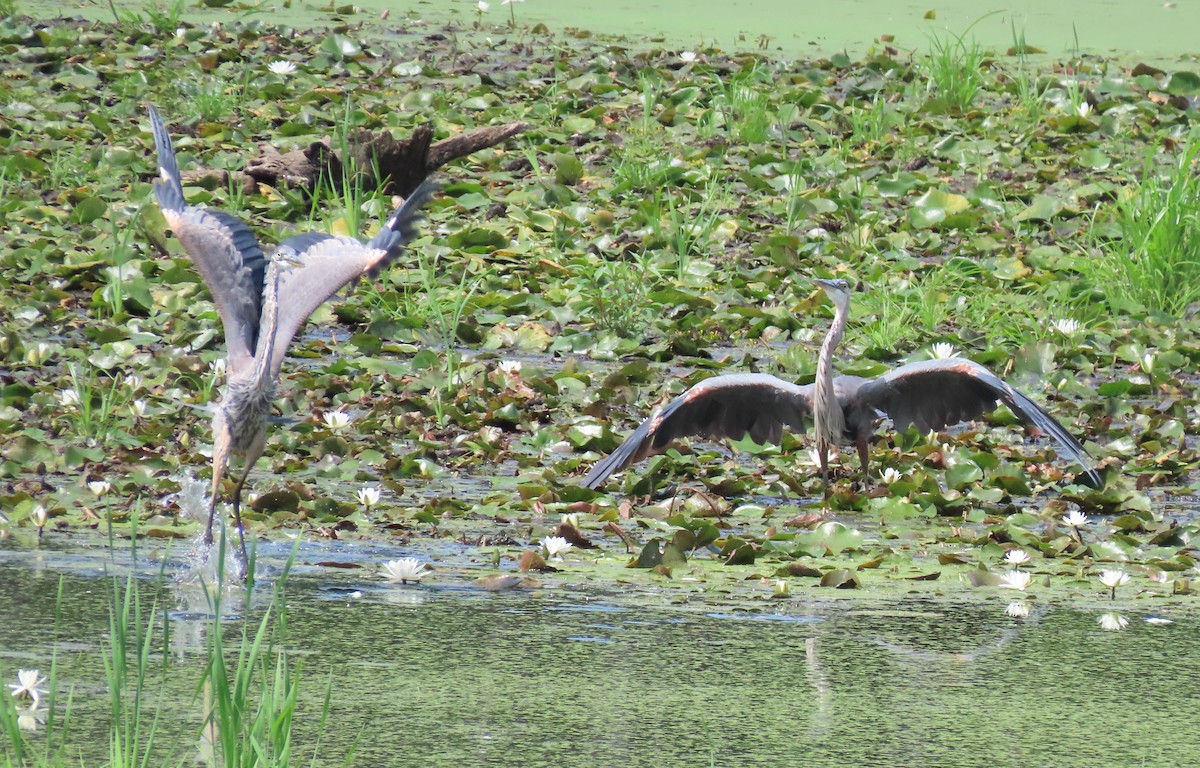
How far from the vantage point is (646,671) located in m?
3.35

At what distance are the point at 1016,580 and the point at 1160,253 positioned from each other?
10.4ft

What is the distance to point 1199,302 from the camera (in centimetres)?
703

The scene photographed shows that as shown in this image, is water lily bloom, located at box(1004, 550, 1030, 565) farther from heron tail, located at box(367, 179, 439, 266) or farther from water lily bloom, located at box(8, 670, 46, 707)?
water lily bloom, located at box(8, 670, 46, 707)

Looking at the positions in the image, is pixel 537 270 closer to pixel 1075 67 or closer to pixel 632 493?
pixel 632 493

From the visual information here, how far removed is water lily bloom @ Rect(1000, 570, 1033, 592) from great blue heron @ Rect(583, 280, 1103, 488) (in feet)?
2.89

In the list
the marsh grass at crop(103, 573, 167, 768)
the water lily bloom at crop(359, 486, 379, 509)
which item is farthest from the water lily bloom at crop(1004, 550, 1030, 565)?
the marsh grass at crop(103, 573, 167, 768)

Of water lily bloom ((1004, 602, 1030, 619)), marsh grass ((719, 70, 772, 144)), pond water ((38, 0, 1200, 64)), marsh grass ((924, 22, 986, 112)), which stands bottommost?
water lily bloom ((1004, 602, 1030, 619))

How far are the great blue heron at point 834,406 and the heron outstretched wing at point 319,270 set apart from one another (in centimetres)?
88

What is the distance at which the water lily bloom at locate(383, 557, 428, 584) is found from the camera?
3900 millimetres

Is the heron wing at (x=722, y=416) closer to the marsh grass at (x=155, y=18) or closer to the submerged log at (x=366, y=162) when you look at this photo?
the submerged log at (x=366, y=162)

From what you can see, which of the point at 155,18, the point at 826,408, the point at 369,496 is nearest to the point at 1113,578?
the point at 826,408

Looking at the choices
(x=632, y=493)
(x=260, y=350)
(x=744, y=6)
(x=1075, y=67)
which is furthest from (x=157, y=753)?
(x=744, y=6)

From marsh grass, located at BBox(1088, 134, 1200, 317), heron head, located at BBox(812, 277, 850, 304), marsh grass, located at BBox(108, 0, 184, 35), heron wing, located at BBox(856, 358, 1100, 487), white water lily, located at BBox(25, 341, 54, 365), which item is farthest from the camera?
marsh grass, located at BBox(108, 0, 184, 35)

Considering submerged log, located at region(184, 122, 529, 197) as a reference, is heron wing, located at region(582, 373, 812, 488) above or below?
below
